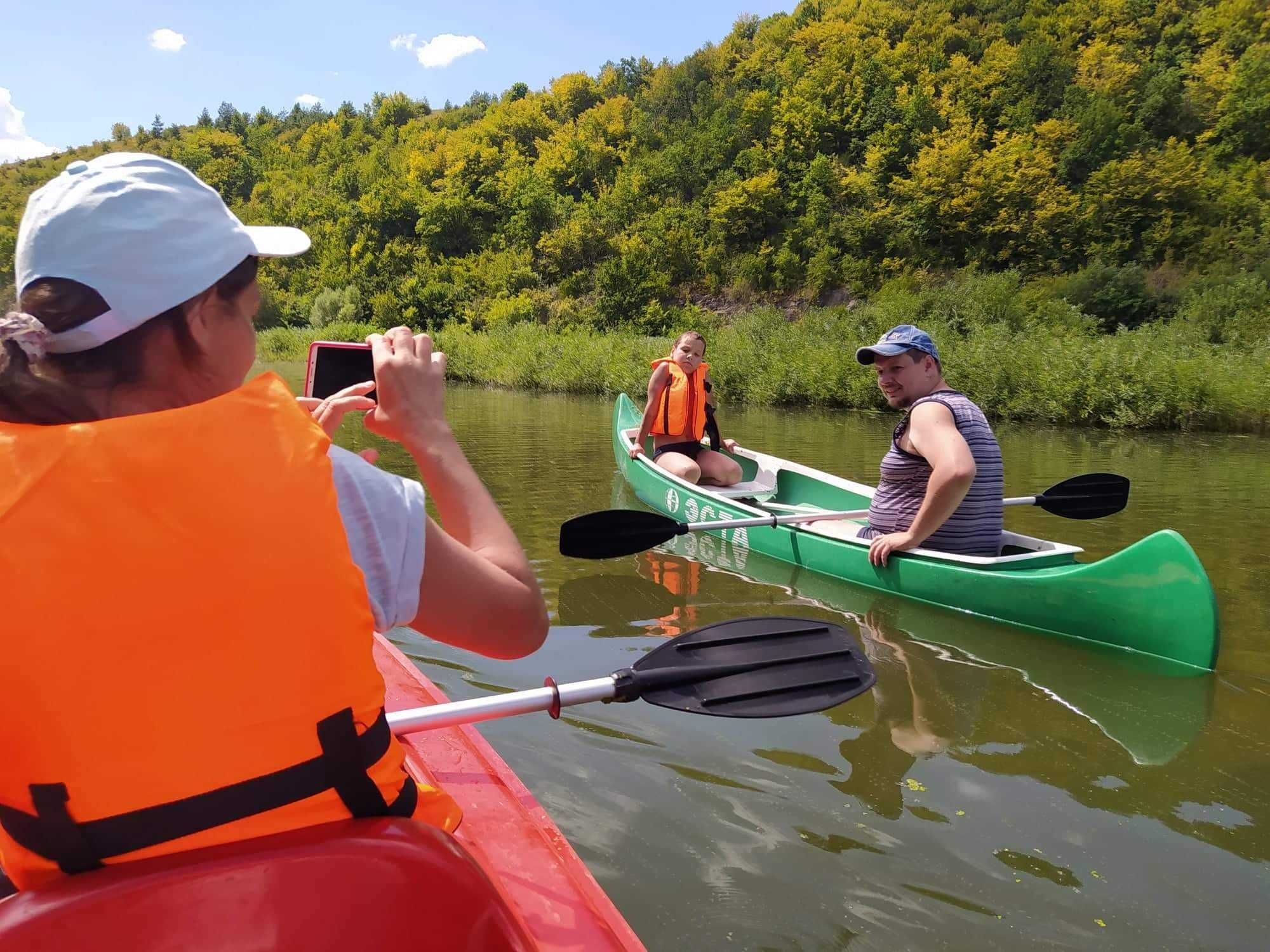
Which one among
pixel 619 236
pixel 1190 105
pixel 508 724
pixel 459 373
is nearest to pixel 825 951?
pixel 508 724

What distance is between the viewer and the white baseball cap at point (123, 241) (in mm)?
963

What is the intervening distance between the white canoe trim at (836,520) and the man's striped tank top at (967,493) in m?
0.09

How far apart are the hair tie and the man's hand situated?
3.86m

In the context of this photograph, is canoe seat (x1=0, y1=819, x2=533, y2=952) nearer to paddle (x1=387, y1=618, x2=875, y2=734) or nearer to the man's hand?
paddle (x1=387, y1=618, x2=875, y2=734)

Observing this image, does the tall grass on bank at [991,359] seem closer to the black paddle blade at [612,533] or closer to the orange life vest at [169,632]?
the black paddle blade at [612,533]

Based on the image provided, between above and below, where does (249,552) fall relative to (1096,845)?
above

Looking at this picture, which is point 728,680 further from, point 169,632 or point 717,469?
point 717,469

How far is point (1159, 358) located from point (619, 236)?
28.0 meters

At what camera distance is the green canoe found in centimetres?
358

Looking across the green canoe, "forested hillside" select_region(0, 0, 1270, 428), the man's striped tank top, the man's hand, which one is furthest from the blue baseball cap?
"forested hillside" select_region(0, 0, 1270, 428)

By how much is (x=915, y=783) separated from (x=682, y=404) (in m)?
4.59

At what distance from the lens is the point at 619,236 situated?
125 feet

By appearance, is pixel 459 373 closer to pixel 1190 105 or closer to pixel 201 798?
pixel 201 798

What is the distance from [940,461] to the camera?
3924mm
